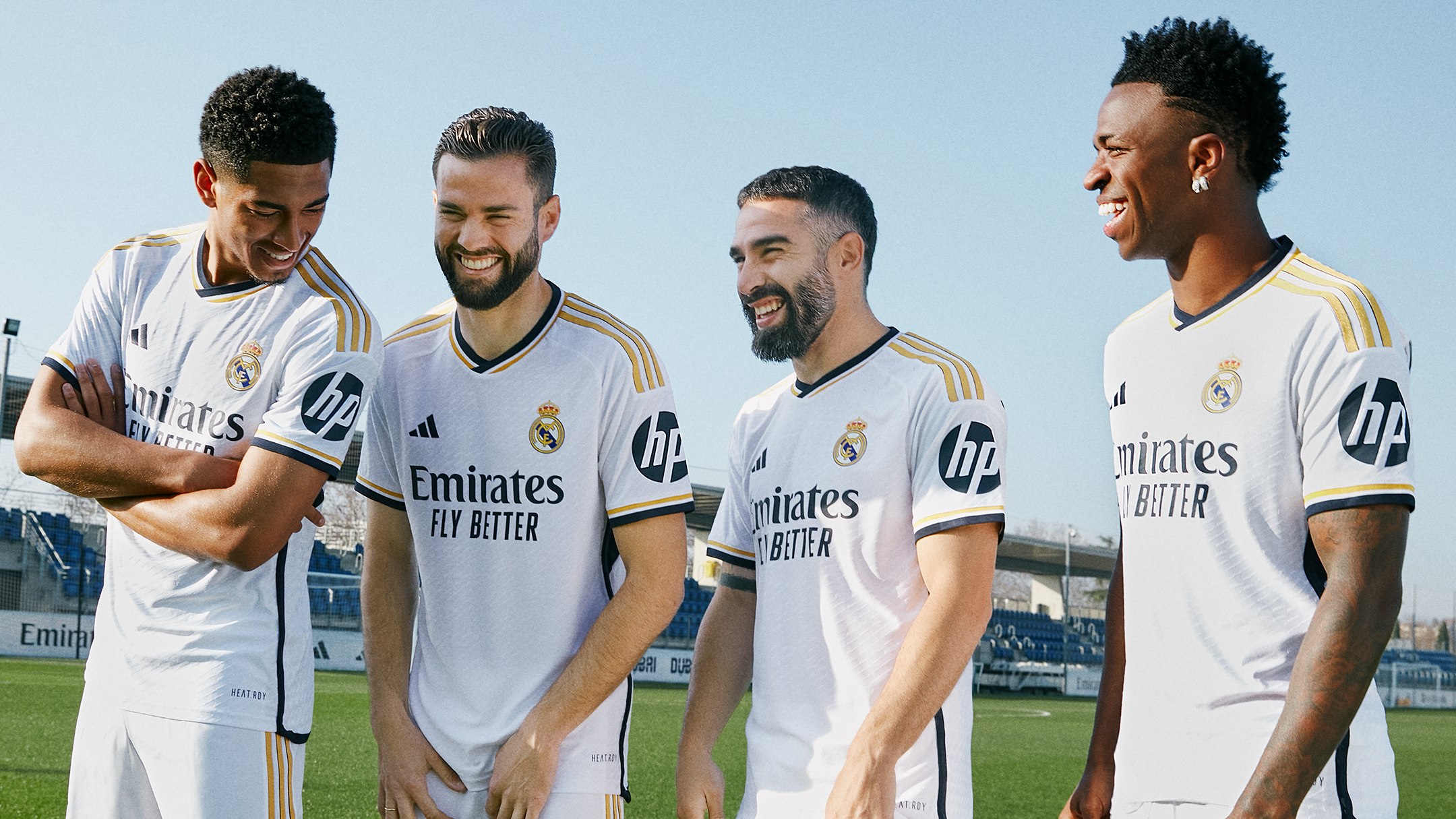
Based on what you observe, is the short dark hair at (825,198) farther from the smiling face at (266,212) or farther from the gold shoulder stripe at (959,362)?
the smiling face at (266,212)

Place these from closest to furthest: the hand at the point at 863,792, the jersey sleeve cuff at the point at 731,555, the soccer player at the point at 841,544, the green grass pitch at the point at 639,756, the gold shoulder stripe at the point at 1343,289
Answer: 1. the gold shoulder stripe at the point at 1343,289
2. the hand at the point at 863,792
3. the soccer player at the point at 841,544
4. the jersey sleeve cuff at the point at 731,555
5. the green grass pitch at the point at 639,756

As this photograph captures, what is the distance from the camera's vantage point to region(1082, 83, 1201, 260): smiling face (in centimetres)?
241

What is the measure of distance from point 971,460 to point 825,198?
864mm

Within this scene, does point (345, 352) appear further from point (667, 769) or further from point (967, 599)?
point (667, 769)

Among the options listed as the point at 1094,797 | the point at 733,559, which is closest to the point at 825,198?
the point at 733,559

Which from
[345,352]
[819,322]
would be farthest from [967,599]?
[345,352]

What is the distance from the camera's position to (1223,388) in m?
2.34

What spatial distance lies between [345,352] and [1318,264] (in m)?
2.27

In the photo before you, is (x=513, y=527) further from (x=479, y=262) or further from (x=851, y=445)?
(x=851, y=445)

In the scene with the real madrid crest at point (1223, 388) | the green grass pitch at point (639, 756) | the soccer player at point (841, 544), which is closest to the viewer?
the real madrid crest at point (1223, 388)

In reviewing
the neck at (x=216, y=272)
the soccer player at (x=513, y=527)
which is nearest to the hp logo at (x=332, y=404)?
the soccer player at (x=513, y=527)

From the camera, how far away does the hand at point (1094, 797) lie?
259cm

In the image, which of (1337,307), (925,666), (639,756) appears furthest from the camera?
(639,756)

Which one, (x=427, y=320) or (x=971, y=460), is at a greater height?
(x=427, y=320)
